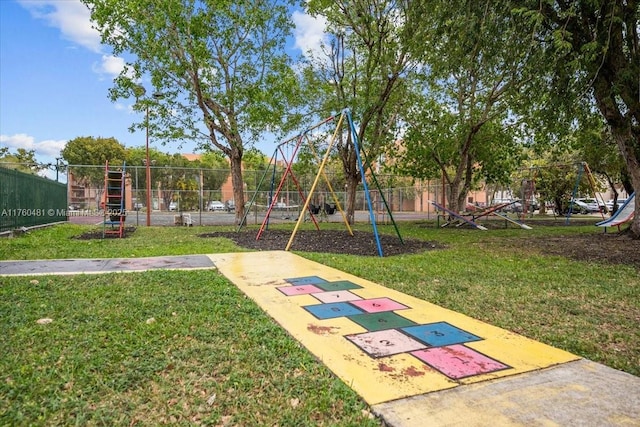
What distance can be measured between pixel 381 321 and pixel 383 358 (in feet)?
2.87

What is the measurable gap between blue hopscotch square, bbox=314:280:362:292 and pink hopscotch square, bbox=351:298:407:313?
0.65 m

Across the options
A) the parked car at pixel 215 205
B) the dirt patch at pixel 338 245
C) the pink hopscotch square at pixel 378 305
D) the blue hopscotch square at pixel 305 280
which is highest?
the parked car at pixel 215 205

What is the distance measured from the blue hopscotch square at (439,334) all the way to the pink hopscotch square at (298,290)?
164 cm

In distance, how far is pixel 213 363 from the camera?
9.22 ft

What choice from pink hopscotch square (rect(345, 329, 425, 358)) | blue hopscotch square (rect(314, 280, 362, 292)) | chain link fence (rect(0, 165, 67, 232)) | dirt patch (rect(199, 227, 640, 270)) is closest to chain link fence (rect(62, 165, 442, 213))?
chain link fence (rect(0, 165, 67, 232))

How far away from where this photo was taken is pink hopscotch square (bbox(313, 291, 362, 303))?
4.61 meters

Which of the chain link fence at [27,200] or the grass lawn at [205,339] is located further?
the chain link fence at [27,200]

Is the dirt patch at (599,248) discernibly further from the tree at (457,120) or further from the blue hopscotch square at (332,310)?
the blue hopscotch square at (332,310)

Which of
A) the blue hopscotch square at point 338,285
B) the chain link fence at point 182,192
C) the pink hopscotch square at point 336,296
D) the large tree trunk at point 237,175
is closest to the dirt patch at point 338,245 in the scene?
the blue hopscotch square at point 338,285

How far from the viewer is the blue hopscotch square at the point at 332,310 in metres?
3.99

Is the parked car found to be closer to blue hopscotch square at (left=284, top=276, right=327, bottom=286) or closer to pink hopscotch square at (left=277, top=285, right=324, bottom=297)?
blue hopscotch square at (left=284, top=276, right=327, bottom=286)

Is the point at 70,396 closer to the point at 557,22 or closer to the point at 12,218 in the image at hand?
the point at 557,22

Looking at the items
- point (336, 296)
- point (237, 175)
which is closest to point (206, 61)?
point (237, 175)

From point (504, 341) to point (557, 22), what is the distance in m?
7.55
